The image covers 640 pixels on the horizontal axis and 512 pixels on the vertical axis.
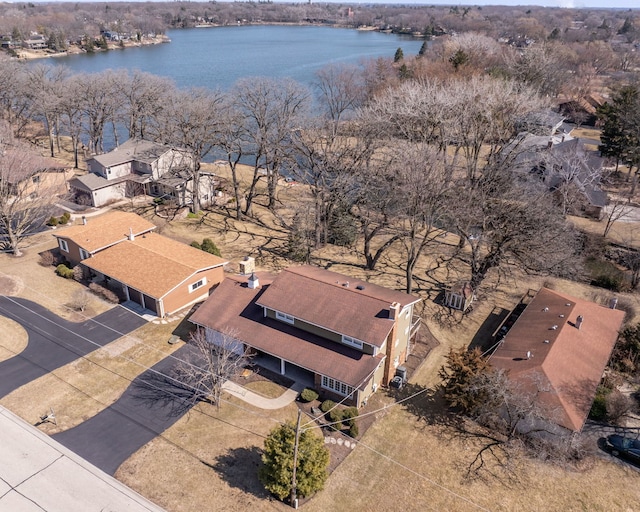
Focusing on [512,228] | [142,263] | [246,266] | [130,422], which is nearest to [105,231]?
[142,263]

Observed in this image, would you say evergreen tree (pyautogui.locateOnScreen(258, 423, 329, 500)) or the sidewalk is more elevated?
evergreen tree (pyautogui.locateOnScreen(258, 423, 329, 500))

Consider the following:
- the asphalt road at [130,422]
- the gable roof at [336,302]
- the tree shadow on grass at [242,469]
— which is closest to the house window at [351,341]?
the gable roof at [336,302]

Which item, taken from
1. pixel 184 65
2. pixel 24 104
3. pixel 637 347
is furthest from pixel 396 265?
pixel 184 65

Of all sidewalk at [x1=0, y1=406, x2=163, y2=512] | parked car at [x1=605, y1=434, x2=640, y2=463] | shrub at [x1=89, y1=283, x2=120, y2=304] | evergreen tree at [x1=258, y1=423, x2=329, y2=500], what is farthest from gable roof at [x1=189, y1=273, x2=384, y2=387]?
parked car at [x1=605, y1=434, x2=640, y2=463]

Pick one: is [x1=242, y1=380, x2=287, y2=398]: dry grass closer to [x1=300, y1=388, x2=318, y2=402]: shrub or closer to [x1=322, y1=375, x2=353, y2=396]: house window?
[x1=300, y1=388, x2=318, y2=402]: shrub

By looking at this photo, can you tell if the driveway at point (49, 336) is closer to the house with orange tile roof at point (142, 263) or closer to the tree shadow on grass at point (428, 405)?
the house with orange tile roof at point (142, 263)

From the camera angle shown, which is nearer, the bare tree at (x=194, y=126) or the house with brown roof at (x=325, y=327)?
the house with brown roof at (x=325, y=327)
